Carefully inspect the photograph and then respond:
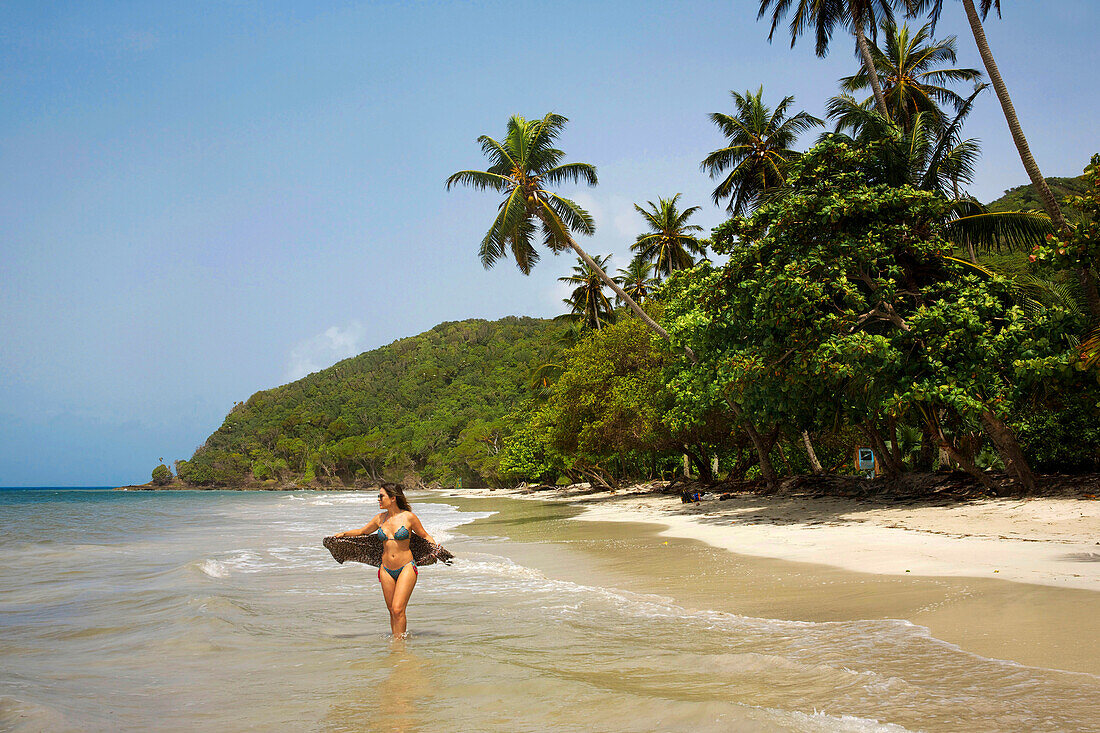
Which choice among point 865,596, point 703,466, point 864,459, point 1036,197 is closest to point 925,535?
point 865,596

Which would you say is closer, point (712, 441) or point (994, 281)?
point (994, 281)

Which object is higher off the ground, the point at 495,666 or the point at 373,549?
the point at 373,549

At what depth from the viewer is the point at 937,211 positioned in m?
14.4

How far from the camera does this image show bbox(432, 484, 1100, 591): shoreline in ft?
25.0

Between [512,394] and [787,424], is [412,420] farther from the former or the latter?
[787,424]

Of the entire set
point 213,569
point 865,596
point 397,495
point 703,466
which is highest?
point 397,495

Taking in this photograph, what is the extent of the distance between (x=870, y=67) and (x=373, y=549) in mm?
18098

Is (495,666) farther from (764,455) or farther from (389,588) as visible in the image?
(764,455)

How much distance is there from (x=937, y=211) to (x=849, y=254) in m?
2.15

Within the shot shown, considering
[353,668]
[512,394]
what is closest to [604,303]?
[353,668]

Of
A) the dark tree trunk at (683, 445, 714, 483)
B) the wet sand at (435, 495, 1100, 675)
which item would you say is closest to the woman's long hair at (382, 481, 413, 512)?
the wet sand at (435, 495, 1100, 675)

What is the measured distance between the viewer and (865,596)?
6.71 meters

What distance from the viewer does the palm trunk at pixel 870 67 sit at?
17092 millimetres

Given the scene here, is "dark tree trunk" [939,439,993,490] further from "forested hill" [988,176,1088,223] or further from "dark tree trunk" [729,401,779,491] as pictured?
"dark tree trunk" [729,401,779,491]
